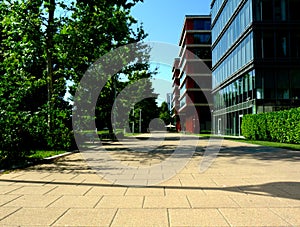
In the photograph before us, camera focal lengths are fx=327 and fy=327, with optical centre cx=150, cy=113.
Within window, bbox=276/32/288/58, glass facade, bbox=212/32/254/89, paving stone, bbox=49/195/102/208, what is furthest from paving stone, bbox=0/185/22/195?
window, bbox=276/32/288/58

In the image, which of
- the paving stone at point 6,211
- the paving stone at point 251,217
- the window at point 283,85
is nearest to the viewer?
the paving stone at point 251,217

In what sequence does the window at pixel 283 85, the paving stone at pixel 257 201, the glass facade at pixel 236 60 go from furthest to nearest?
the glass facade at pixel 236 60
the window at pixel 283 85
the paving stone at pixel 257 201

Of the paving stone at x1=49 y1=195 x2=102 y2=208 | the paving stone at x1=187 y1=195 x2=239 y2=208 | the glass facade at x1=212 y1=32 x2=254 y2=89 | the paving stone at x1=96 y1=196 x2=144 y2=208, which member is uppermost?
the glass facade at x1=212 y1=32 x2=254 y2=89

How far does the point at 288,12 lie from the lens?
31.4 metres

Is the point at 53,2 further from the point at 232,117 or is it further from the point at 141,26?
the point at 232,117

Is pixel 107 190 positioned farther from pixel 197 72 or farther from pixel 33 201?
pixel 197 72

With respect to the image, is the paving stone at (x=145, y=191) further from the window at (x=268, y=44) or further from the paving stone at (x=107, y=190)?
the window at (x=268, y=44)

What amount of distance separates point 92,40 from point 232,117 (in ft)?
84.2

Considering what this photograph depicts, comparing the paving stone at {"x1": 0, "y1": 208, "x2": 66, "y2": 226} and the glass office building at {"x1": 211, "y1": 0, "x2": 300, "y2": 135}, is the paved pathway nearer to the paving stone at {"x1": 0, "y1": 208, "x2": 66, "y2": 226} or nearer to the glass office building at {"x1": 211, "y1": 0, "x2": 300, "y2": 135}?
the paving stone at {"x1": 0, "y1": 208, "x2": 66, "y2": 226}

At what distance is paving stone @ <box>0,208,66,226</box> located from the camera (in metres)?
4.28

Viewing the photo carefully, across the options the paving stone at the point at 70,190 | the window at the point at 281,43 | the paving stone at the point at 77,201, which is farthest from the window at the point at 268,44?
the paving stone at the point at 77,201

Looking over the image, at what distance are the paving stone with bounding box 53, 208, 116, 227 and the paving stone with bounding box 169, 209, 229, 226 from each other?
0.88 meters

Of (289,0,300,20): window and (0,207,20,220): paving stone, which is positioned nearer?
(0,207,20,220): paving stone

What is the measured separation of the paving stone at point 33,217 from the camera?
14.0 feet
